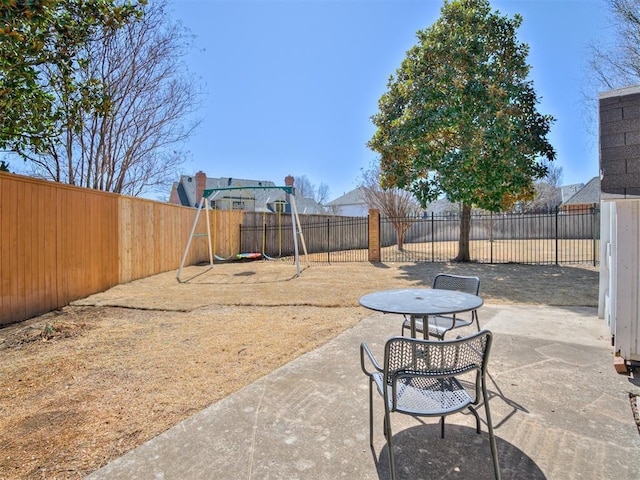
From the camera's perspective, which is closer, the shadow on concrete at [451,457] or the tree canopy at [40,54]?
the shadow on concrete at [451,457]

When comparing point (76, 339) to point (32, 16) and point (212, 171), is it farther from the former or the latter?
point (212, 171)

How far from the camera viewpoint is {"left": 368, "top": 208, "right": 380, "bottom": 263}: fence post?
40.5ft

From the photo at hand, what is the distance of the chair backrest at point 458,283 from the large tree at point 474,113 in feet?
22.4

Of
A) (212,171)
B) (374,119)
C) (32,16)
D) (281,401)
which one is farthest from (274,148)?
(281,401)

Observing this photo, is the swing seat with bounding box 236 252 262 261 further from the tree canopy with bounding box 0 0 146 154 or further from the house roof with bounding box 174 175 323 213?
the house roof with bounding box 174 175 323 213

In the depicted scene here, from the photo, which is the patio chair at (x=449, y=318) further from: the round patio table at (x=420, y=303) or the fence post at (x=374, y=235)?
the fence post at (x=374, y=235)

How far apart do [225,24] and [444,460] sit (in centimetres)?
1021

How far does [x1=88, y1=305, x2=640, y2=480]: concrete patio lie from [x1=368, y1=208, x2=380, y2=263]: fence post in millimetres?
9212

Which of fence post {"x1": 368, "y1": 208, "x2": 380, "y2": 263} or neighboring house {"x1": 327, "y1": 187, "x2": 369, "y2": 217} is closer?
fence post {"x1": 368, "y1": 208, "x2": 380, "y2": 263}

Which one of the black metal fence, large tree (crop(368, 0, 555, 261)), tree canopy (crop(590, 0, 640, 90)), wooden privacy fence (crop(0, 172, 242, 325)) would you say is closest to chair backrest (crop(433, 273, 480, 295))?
wooden privacy fence (crop(0, 172, 242, 325))

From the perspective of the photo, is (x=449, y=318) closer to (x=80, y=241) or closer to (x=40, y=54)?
(x=40, y=54)

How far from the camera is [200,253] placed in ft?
41.3

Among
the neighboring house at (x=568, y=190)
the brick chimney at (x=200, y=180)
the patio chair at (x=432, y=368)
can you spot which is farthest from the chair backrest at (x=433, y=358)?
the neighboring house at (x=568, y=190)

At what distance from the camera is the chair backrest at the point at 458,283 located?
131 inches
